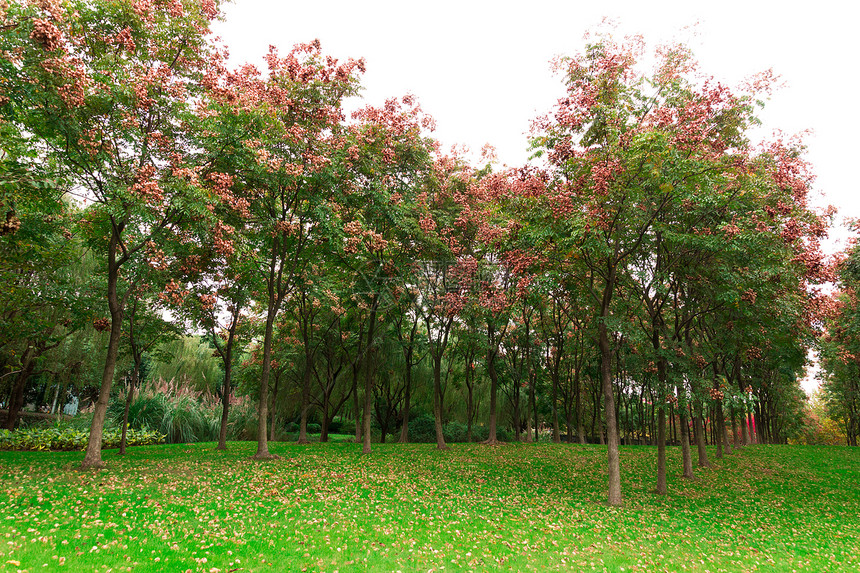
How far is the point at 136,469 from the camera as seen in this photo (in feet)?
39.3

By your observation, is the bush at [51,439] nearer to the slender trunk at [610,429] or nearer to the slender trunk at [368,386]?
the slender trunk at [368,386]

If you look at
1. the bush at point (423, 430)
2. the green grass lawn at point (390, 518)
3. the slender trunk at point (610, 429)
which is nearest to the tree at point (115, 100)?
the green grass lawn at point (390, 518)

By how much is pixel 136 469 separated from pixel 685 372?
49.9 feet

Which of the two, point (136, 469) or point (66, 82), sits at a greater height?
point (66, 82)

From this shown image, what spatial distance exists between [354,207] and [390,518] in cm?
1139

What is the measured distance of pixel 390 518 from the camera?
882 cm

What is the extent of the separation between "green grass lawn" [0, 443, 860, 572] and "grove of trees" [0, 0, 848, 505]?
1.95 metres

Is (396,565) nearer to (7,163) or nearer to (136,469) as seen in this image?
(136,469)

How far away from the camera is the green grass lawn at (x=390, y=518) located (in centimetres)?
644

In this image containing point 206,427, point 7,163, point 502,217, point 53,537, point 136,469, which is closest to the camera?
point 53,537

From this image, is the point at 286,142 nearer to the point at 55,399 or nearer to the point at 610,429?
the point at 610,429

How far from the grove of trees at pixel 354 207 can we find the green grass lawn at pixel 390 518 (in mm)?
1950

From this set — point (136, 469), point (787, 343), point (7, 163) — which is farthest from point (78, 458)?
point (787, 343)

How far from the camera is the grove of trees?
10469 millimetres
